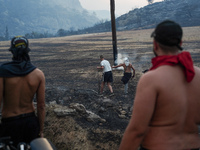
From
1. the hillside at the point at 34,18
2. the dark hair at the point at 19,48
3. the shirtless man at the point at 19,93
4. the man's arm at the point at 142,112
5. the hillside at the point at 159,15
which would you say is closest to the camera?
the man's arm at the point at 142,112

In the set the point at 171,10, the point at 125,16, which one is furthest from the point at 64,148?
the point at 125,16

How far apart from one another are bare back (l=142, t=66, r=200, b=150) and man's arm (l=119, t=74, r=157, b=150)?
30 mm

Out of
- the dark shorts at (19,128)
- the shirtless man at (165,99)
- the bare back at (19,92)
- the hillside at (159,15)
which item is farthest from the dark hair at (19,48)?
the hillside at (159,15)

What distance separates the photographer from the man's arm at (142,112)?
133 centimetres

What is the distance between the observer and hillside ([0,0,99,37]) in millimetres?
132250

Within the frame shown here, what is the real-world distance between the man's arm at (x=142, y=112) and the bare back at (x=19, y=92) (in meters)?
1.21

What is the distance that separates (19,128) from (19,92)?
36cm

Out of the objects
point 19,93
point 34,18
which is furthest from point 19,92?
point 34,18

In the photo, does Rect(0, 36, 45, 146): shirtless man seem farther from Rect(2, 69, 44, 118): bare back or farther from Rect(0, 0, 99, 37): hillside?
Rect(0, 0, 99, 37): hillside

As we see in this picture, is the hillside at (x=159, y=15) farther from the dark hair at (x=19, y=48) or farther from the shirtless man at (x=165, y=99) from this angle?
the shirtless man at (x=165, y=99)

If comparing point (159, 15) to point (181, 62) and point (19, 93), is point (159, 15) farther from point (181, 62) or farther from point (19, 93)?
point (181, 62)

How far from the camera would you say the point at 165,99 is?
135 cm

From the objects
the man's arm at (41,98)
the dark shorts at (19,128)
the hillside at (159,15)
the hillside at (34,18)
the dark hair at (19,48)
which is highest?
the hillside at (34,18)

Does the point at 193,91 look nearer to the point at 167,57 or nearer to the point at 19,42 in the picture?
the point at 167,57
